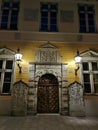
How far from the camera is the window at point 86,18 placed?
9648 mm

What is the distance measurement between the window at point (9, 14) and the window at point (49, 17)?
5.39ft

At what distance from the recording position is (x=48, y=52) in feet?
29.1

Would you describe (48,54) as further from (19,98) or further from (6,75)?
(19,98)

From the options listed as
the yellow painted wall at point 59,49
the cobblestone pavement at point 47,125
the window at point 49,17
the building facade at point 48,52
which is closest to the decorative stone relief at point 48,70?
the building facade at point 48,52

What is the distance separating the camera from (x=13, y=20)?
9.56 m

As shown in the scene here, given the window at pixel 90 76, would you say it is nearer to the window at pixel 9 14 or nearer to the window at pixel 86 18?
the window at pixel 86 18

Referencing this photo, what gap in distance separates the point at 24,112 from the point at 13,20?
5.50m

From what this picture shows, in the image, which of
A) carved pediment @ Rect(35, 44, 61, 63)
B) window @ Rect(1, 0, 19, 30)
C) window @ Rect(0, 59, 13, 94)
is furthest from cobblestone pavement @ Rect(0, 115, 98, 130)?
window @ Rect(1, 0, 19, 30)

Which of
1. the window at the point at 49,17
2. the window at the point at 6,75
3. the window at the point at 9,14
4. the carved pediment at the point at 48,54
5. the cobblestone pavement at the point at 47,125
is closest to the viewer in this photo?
the cobblestone pavement at the point at 47,125

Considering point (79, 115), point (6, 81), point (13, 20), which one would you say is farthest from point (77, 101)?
point (13, 20)

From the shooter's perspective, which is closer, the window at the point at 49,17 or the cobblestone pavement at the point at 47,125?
the cobblestone pavement at the point at 47,125

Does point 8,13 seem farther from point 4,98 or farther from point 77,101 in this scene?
point 77,101

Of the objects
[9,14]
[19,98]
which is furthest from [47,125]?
[9,14]

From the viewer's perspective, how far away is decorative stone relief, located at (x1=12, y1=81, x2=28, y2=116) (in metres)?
7.61
